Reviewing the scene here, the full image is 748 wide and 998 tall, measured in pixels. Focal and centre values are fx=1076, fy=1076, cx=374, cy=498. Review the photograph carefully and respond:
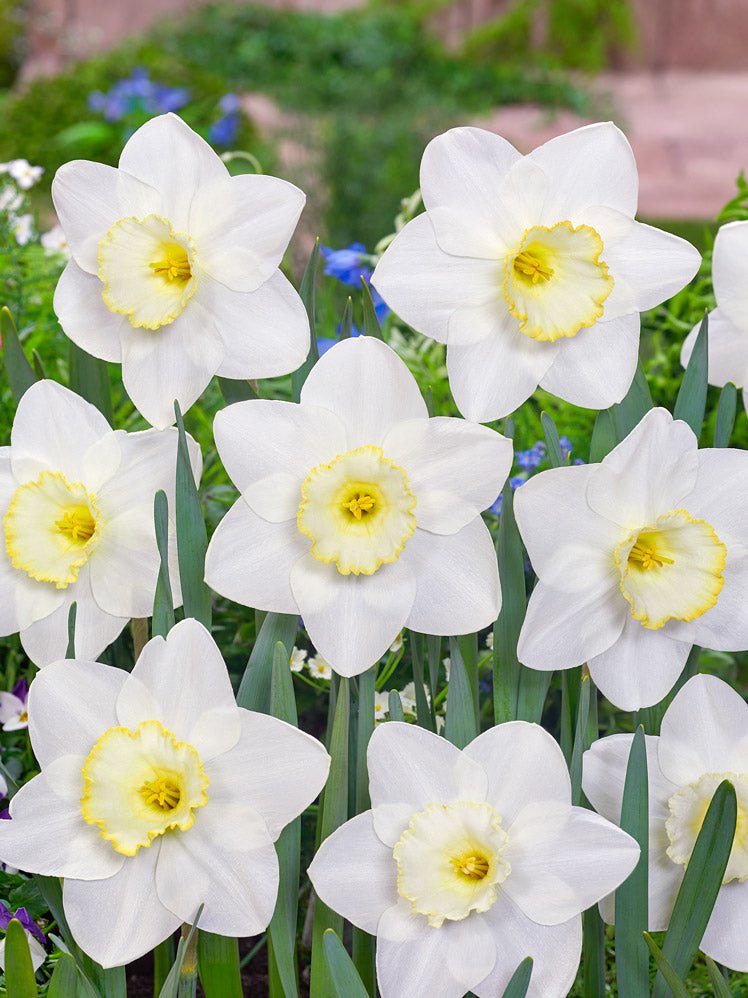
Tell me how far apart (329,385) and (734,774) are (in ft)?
1.07

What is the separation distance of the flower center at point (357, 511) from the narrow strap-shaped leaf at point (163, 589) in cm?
8

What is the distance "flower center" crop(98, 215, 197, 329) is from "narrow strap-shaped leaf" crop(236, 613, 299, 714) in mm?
188

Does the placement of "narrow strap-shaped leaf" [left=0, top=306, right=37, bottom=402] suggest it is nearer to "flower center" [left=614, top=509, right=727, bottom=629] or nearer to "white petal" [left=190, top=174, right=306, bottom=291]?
"white petal" [left=190, top=174, right=306, bottom=291]

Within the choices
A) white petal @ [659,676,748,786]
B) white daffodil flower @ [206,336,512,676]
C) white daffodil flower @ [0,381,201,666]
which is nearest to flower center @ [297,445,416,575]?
white daffodil flower @ [206,336,512,676]

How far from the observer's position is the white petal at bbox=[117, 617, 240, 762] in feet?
1.95

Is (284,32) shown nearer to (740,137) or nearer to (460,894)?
(740,137)

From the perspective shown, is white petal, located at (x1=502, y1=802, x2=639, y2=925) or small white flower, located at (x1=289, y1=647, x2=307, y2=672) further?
small white flower, located at (x1=289, y1=647, x2=307, y2=672)

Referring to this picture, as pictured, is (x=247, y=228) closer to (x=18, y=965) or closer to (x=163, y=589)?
(x=163, y=589)

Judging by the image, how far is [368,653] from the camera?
23.5 inches

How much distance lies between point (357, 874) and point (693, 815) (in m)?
0.20

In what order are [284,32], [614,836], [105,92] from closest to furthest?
[614,836]
[105,92]
[284,32]

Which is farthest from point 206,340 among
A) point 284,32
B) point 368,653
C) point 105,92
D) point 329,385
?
point 284,32

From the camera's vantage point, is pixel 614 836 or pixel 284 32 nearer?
pixel 614 836

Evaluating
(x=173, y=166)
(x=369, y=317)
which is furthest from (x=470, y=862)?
(x=173, y=166)
